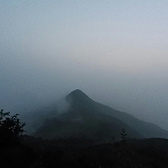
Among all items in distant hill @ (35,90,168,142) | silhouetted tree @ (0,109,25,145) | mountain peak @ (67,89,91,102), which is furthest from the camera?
mountain peak @ (67,89,91,102)

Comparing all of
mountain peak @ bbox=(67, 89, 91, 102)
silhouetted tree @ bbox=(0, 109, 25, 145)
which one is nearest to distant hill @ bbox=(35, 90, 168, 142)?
mountain peak @ bbox=(67, 89, 91, 102)

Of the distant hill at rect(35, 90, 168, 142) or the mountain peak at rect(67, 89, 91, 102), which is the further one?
the mountain peak at rect(67, 89, 91, 102)

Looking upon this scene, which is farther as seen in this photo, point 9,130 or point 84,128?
point 84,128

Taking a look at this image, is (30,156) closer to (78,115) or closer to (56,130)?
(56,130)

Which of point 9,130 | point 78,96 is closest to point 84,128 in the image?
point 78,96

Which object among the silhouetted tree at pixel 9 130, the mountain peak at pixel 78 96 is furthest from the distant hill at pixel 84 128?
the silhouetted tree at pixel 9 130

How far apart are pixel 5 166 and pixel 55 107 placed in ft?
435

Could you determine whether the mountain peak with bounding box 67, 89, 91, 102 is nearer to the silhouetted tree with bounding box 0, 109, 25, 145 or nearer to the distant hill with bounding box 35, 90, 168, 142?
the distant hill with bounding box 35, 90, 168, 142

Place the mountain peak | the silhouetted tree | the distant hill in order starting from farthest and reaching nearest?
the mountain peak → the distant hill → the silhouetted tree

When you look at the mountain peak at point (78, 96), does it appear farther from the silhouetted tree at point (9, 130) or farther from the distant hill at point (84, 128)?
the silhouetted tree at point (9, 130)

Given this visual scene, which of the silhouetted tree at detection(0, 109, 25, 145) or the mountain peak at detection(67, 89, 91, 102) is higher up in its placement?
the mountain peak at detection(67, 89, 91, 102)

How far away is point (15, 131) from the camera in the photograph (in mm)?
25297

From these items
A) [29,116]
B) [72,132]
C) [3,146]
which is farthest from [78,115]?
[3,146]

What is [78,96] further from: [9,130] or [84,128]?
[9,130]
